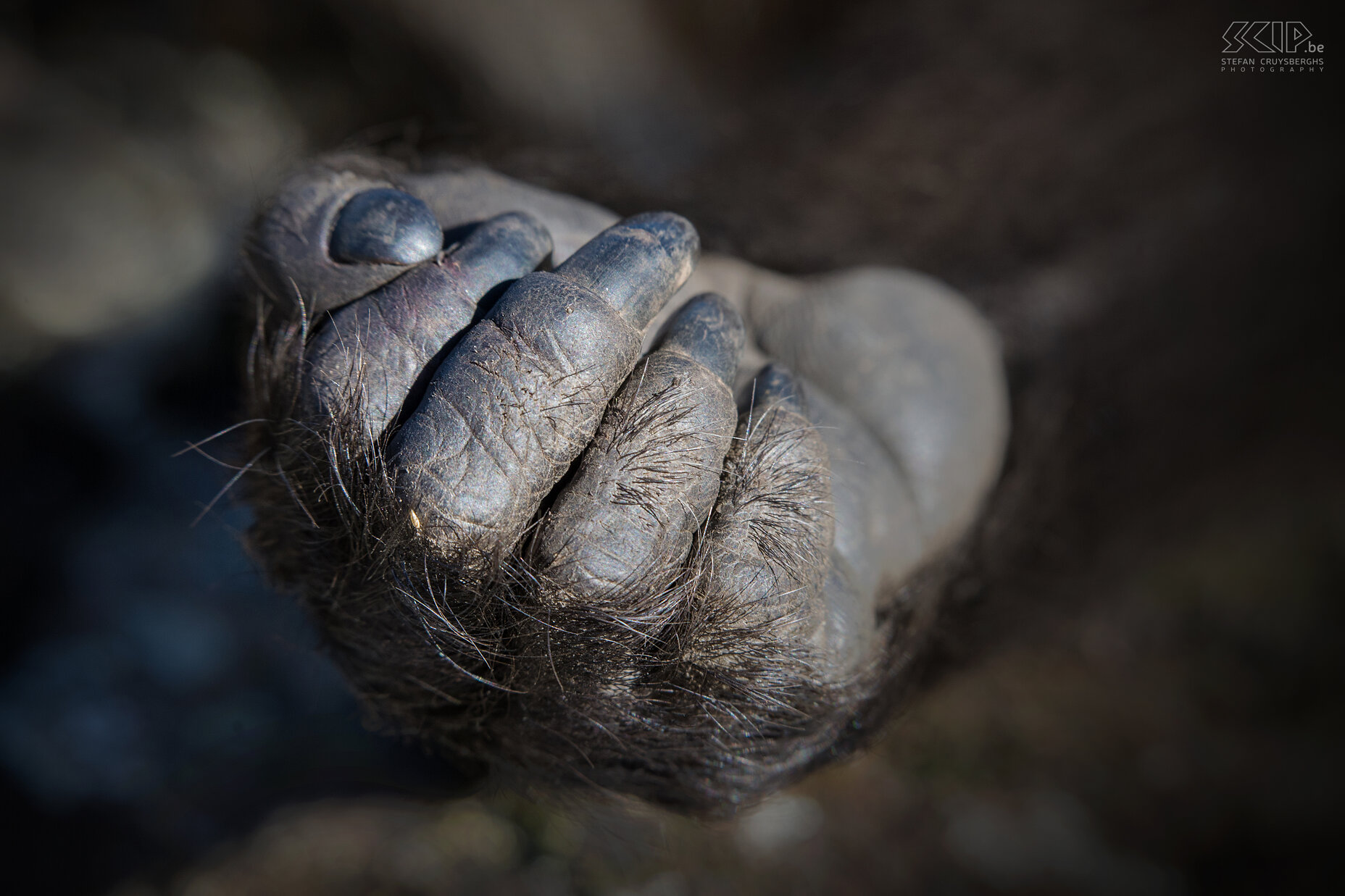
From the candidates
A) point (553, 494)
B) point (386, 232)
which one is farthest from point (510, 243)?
point (553, 494)

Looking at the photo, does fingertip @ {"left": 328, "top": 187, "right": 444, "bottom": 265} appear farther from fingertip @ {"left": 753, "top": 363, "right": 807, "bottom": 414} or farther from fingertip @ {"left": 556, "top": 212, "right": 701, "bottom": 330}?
fingertip @ {"left": 753, "top": 363, "right": 807, "bottom": 414}

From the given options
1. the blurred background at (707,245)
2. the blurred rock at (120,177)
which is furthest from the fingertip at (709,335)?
the blurred rock at (120,177)

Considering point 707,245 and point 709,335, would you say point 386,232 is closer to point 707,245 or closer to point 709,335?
point 709,335

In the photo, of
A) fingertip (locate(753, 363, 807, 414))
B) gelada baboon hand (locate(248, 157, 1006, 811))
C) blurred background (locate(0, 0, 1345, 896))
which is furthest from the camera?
blurred background (locate(0, 0, 1345, 896))

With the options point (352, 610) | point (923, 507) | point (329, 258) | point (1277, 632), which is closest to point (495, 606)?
point (352, 610)

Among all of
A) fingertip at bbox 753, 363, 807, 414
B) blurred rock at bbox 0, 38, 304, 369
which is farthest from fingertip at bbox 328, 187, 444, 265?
blurred rock at bbox 0, 38, 304, 369

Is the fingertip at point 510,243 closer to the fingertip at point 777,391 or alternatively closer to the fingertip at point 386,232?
the fingertip at point 386,232

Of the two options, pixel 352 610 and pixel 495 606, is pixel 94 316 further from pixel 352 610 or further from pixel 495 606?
pixel 495 606

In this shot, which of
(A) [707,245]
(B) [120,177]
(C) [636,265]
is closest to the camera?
(C) [636,265]
